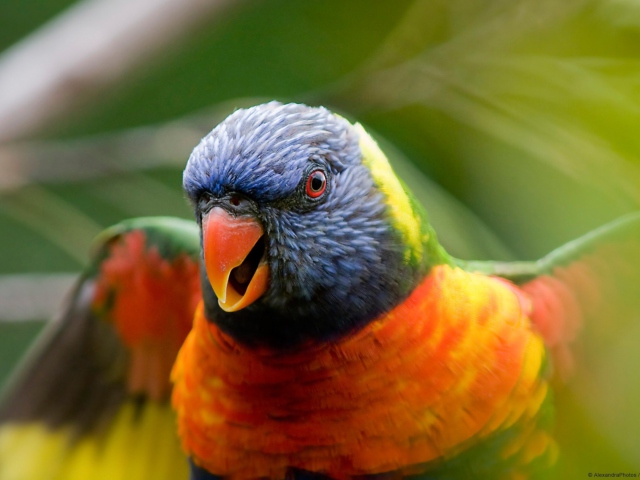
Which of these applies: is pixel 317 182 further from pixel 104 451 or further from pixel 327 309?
pixel 104 451

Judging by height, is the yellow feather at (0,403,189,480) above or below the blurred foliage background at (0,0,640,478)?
below

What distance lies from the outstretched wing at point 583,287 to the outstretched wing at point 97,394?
1.10 metres

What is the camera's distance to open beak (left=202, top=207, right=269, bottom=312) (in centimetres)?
131

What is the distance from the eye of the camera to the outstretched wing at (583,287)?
5.46 ft

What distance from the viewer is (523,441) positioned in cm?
166

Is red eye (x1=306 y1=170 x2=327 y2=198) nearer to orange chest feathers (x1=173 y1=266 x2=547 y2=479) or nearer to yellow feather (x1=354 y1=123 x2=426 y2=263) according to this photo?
yellow feather (x1=354 y1=123 x2=426 y2=263)

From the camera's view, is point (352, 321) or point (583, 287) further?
point (583, 287)

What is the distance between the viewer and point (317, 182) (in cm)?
140

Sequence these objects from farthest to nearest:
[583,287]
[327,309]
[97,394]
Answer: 1. [97,394]
2. [583,287]
3. [327,309]

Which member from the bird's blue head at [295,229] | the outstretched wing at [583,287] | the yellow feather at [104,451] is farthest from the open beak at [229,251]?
the yellow feather at [104,451]

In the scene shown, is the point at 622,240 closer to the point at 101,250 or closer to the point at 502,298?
the point at 502,298

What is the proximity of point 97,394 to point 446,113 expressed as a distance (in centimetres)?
154

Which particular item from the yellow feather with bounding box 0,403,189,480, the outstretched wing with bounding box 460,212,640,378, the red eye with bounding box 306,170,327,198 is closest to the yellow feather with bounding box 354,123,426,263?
the red eye with bounding box 306,170,327,198

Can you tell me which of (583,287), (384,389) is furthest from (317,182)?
(583,287)
